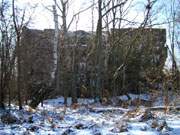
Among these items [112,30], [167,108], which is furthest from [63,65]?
[167,108]

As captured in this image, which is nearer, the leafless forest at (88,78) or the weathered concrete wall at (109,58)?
the leafless forest at (88,78)

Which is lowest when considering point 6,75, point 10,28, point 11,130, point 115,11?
point 11,130

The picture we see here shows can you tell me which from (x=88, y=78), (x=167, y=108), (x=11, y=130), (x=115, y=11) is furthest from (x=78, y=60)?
(x=11, y=130)

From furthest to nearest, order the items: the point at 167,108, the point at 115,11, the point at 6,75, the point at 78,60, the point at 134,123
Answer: the point at 78,60 → the point at 115,11 → the point at 6,75 → the point at 167,108 → the point at 134,123

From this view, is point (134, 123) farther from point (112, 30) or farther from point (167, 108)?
point (112, 30)

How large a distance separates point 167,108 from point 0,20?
421 inches

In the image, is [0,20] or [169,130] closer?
[169,130]

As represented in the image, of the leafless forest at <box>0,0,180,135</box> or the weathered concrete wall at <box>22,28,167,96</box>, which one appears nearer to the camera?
the leafless forest at <box>0,0,180,135</box>

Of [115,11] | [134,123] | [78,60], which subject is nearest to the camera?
[134,123]

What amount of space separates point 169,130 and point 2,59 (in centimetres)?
1301

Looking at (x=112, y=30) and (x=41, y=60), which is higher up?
(x=112, y=30)

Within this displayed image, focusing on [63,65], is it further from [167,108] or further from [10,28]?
[167,108]

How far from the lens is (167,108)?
584 inches

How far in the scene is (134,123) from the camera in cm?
1147
